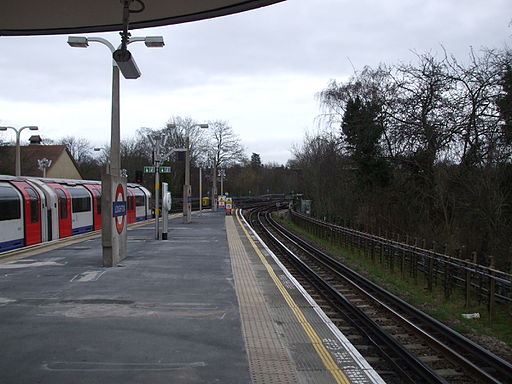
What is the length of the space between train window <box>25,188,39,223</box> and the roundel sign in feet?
20.7

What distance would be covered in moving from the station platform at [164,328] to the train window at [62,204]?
888cm

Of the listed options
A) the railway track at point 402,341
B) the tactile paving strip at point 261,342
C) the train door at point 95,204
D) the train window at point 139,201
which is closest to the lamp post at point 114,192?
the tactile paving strip at point 261,342

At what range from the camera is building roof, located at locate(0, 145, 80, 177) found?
4615 cm

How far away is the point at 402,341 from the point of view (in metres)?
8.08

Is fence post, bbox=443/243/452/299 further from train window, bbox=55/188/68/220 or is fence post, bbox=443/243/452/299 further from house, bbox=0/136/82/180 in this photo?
house, bbox=0/136/82/180

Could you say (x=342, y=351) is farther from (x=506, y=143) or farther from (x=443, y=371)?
(x=506, y=143)

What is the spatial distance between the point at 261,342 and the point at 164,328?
4.60ft

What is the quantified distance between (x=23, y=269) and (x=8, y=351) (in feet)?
21.9

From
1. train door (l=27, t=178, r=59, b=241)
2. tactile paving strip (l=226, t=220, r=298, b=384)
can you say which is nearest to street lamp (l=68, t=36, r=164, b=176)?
tactile paving strip (l=226, t=220, r=298, b=384)

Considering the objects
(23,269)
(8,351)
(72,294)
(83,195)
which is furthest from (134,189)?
(8,351)

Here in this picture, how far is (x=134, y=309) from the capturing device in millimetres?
8094

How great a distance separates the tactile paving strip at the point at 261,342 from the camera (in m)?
5.33

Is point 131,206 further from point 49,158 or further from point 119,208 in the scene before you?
point 49,158

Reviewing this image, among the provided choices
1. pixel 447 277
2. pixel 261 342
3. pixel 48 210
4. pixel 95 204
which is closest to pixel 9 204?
pixel 48 210
